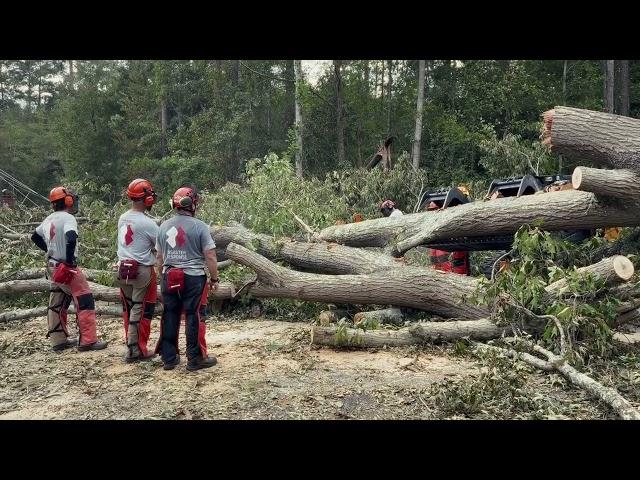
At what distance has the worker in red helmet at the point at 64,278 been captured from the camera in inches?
204

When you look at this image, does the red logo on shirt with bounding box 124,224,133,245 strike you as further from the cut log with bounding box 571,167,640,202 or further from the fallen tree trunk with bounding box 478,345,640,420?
the cut log with bounding box 571,167,640,202

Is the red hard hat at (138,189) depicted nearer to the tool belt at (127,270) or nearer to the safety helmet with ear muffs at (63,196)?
the tool belt at (127,270)

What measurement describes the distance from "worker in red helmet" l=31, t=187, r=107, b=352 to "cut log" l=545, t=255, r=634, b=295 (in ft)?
14.3

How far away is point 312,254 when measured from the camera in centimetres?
696

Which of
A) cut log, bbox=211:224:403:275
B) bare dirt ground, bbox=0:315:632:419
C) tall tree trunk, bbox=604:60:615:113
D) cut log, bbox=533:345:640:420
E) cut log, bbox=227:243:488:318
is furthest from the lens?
tall tree trunk, bbox=604:60:615:113

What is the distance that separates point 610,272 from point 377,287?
7.46 ft

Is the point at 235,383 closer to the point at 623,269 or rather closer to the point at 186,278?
the point at 186,278

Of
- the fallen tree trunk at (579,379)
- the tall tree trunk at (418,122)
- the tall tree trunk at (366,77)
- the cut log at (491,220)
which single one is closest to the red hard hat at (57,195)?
the cut log at (491,220)

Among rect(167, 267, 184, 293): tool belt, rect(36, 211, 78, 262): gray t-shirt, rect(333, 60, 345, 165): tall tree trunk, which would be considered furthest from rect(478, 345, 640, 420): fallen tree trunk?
rect(333, 60, 345, 165): tall tree trunk

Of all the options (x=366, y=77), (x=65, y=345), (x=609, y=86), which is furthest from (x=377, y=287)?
(x=366, y=77)

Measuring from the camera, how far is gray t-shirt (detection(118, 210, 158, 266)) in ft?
16.1
